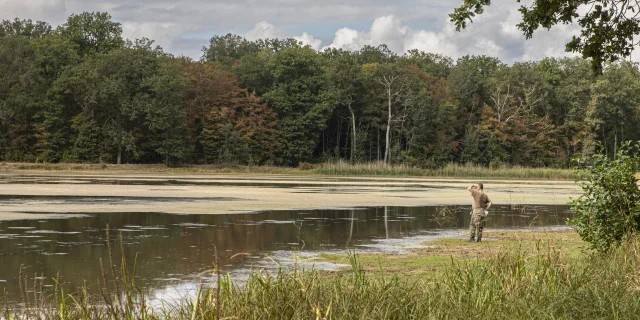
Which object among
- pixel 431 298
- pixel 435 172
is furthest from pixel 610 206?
pixel 435 172

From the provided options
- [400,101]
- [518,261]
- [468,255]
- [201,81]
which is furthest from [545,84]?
[518,261]

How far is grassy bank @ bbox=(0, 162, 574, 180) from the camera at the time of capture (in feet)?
234

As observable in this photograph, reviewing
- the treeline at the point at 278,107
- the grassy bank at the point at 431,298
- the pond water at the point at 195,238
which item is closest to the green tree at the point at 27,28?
the treeline at the point at 278,107

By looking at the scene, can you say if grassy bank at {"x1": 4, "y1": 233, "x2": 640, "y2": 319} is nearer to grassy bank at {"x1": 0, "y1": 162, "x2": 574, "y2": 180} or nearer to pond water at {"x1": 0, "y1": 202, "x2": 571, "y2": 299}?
pond water at {"x1": 0, "y1": 202, "x2": 571, "y2": 299}

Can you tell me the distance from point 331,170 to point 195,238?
2155 inches

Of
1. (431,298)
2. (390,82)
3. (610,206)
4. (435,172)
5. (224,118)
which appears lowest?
(431,298)

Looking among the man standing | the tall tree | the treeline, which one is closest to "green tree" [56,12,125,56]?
the treeline

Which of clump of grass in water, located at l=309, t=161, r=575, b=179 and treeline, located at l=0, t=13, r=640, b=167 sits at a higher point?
treeline, located at l=0, t=13, r=640, b=167

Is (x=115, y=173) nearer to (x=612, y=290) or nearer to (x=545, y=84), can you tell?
(x=545, y=84)

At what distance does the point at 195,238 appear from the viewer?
64.6 feet

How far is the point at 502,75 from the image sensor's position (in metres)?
103

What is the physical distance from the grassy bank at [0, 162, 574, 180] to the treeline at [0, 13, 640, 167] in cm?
173

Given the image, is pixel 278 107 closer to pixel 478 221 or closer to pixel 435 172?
pixel 435 172

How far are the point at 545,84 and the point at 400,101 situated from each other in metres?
21.0
